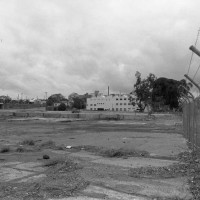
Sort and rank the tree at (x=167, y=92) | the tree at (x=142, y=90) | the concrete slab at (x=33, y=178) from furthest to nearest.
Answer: the tree at (x=167, y=92)
the tree at (x=142, y=90)
the concrete slab at (x=33, y=178)

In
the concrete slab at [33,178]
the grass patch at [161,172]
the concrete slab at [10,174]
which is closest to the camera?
the concrete slab at [33,178]

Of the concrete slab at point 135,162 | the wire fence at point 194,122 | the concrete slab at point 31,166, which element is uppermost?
the wire fence at point 194,122

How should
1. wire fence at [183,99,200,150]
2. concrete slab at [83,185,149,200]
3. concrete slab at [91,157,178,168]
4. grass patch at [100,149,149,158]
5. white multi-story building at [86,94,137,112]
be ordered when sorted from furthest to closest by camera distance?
1. white multi-story building at [86,94,137,112]
2. grass patch at [100,149,149,158]
3. wire fence at [183,99,200,150]
4. concrete slab at [91,157,178,168]
5. concrete slab at [83,185,149,200]

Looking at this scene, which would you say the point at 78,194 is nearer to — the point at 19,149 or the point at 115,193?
the point at 115,193

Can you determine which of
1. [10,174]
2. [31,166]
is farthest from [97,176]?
[31,166]

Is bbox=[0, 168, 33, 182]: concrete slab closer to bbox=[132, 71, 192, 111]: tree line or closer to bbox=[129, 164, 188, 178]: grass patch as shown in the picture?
bbox=[129, 164, 188, 178]: grass patch

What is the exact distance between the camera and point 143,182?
8281 millimetres

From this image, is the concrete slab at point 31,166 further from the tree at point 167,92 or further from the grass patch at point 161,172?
the tree at point 167,92

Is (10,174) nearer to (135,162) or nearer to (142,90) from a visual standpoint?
(135,162)

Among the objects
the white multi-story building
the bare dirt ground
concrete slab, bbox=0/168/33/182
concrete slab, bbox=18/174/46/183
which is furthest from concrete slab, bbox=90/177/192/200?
the white multi-story building

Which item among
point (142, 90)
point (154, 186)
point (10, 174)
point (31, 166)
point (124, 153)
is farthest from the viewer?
point (142, 90)

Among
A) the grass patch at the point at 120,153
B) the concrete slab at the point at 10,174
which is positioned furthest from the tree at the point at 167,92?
the concrete slab at the point at 10,174

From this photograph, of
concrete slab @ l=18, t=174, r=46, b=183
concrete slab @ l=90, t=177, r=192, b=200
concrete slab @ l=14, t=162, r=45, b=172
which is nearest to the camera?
concrete slab @ l=90, t=177, r=192, b=200

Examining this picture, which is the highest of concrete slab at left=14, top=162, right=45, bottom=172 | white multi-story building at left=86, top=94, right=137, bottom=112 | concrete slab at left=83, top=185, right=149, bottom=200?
white multi-story building at left=86, top=94, right=137, bottom=112
